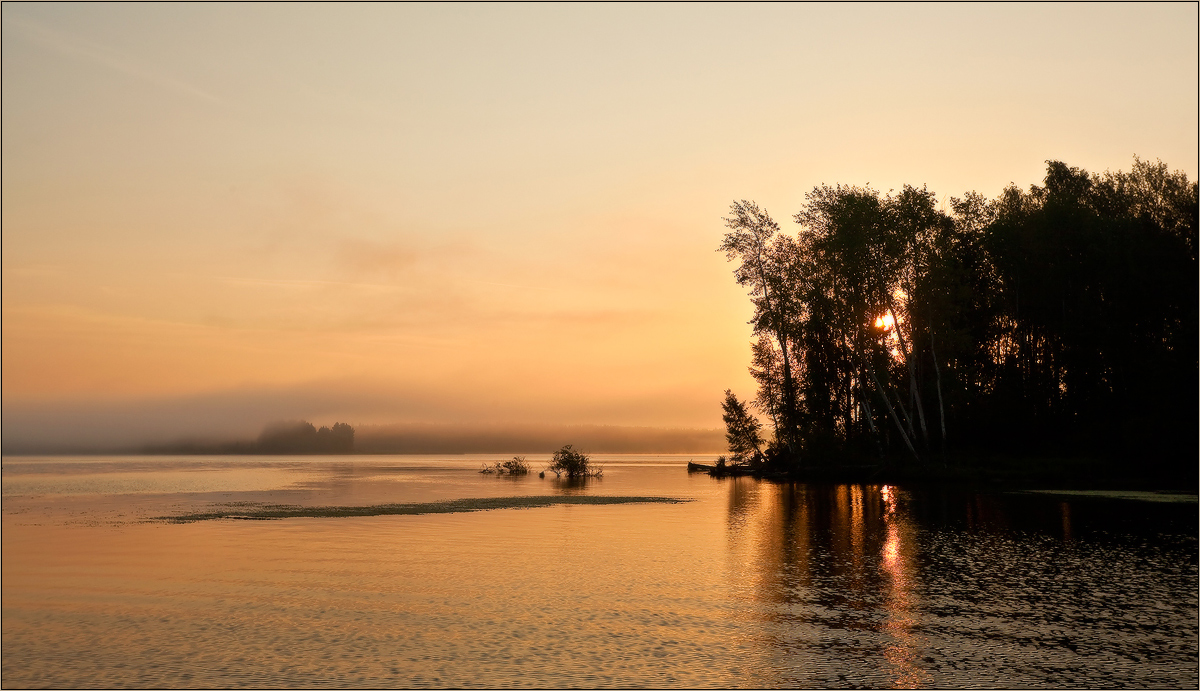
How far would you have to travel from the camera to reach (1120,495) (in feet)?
156

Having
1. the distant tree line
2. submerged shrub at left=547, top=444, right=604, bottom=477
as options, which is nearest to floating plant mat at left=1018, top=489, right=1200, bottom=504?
the distant tree line

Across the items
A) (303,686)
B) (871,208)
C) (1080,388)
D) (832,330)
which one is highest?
(871,208)

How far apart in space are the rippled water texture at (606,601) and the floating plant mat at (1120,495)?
8.09m

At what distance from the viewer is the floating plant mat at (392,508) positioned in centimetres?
4000

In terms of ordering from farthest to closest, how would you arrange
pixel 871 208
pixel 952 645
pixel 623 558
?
pixel 871 208 → pixel 623 558 → pixel 952 645

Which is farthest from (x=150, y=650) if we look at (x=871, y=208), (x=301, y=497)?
(x=871, y=208)

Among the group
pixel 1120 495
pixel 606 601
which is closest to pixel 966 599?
pixel 606 601

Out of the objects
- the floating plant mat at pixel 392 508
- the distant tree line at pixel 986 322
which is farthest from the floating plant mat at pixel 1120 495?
Answer: the floating plant mat at pixel 392 508

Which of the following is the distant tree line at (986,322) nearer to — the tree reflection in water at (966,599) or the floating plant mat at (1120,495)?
the floating plant mat at (1120,495)

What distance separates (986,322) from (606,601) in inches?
2638

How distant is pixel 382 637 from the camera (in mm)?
16125

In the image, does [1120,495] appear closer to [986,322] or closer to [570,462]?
[986,322]

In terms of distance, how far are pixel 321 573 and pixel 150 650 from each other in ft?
26.4

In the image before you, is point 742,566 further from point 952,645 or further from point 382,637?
point 382,637
